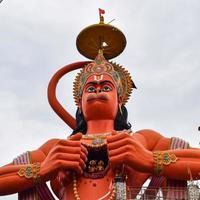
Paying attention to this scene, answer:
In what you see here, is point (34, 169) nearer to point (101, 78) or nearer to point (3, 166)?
point (3, 166)

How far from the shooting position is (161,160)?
400 inches

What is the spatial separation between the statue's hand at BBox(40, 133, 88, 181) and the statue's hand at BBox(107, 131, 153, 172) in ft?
1.80

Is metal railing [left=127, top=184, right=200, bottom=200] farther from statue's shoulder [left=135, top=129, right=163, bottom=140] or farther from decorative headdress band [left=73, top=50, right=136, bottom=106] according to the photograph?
decorative headdress band [left=73, top=50, right=136, bottom=106]

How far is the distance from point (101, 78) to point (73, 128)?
1.63 metres

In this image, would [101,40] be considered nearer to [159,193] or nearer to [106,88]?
[106,88]

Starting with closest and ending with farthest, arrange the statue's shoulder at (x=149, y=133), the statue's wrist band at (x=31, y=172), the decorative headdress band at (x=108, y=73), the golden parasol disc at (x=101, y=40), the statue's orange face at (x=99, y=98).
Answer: the statue's wrist band at (x=31, y=172), the statue's orange face at (x=99, y=98), the statue's shoulder at (x=149, y=133), the decorative headdress band at (x=108, y=73), the golden parasol disc at (x=101, y=40)

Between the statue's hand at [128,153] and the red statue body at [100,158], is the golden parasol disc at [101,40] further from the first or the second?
the statue's hand at [128,153]

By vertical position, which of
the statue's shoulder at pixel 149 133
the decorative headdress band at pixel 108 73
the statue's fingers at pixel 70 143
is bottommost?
the statue's fingers at pixel 70 143

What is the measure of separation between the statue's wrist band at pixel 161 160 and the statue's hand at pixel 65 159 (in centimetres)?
129

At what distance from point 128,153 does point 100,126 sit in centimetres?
143

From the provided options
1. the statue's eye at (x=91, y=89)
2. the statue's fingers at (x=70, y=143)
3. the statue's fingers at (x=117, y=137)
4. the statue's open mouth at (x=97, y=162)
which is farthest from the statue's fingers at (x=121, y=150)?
the statue's eye at (x=91, y=89)

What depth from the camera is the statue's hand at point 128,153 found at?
9969mm

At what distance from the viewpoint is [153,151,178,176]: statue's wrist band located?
10109 mm

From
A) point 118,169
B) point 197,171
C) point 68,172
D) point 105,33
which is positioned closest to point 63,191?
point 68,172
